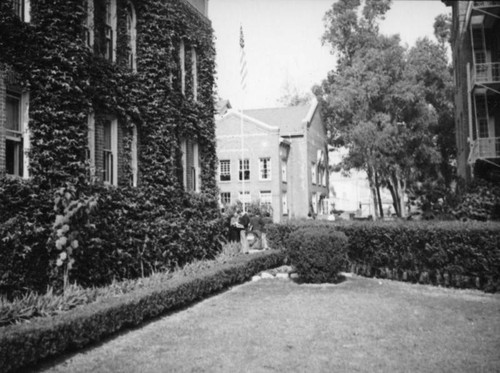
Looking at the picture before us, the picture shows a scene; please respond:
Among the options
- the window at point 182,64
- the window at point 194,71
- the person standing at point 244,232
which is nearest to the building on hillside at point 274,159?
the person standing at point 244,232

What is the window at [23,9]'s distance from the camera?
1027 cm

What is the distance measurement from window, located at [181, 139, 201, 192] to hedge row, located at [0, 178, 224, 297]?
829 millimetres

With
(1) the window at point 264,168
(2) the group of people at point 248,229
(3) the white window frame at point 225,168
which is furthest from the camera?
(3) the white window frame at point 225,168

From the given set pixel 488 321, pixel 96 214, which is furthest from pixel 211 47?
pixel 488 321

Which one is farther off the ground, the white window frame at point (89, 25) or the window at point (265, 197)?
the white window frame at point (89, 25)

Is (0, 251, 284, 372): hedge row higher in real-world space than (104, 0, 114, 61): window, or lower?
lower

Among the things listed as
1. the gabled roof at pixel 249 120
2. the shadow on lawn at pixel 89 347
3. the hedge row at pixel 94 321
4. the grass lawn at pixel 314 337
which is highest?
the gabled roof at pixel 249 120

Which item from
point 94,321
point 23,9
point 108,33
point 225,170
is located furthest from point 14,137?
point 225,170

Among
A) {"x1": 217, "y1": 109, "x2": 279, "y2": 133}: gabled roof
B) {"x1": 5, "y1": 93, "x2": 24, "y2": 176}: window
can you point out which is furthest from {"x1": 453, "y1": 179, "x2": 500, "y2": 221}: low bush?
{"x1": 217, "y1": 109, "x2": 279, "y2": 133}: gabled roof

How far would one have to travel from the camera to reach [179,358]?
22.0 ft

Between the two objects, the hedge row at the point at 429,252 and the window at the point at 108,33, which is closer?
the hedge row at the point at 429,252

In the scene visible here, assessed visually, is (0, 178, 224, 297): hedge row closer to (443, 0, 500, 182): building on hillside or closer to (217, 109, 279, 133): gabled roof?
(443, 0, 500, 182): building on hillside

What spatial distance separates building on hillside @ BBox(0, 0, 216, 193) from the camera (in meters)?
10.2

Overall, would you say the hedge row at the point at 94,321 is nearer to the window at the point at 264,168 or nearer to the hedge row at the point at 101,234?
the hedge row at the point at 101,234
